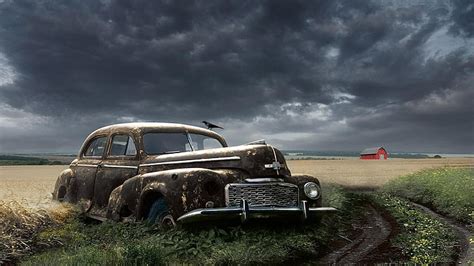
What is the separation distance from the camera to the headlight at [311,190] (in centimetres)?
787

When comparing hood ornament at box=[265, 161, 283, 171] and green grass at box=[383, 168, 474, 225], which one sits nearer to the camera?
hood ornament at box=[265, 161, 283, 171]

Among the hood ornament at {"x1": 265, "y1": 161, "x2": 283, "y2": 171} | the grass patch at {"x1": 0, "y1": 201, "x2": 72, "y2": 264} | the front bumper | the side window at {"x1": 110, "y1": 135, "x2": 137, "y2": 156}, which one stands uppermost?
the side window at {"x1": 110, "y1": 135, "x2": 137, "y2": 156}

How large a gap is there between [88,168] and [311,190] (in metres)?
4.93

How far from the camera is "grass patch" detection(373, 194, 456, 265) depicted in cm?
730

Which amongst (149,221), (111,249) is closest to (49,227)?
(149,221)

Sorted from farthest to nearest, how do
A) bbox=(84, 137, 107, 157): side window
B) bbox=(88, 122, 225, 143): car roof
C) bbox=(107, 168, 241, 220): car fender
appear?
bbox=(84, 137, 107, 157): side window < bbox=(88, 122, 225, 143): car roof < bbox=(107, 168, 241, 220): car fender

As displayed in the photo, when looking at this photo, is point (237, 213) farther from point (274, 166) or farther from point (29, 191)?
point (29, 191)

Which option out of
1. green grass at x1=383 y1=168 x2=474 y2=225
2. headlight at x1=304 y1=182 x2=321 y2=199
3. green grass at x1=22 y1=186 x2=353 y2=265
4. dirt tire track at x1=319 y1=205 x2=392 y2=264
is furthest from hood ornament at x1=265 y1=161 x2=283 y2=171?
green grass at x1=383 y1=168 x2=474 y2=225

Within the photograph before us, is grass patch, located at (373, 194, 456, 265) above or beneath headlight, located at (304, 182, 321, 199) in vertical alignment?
beneath

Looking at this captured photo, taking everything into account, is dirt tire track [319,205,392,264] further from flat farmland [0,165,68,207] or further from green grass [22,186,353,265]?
flat farmland [0,165,68,207]

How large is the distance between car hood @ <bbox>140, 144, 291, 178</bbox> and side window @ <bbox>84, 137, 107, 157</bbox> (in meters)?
2.30

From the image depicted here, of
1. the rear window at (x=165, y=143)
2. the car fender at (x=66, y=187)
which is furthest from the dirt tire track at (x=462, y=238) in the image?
the car fender at (x=66, y=187)

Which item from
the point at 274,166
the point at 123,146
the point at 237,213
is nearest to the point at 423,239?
the point at 274,166

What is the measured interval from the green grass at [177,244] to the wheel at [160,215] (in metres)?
0.15
